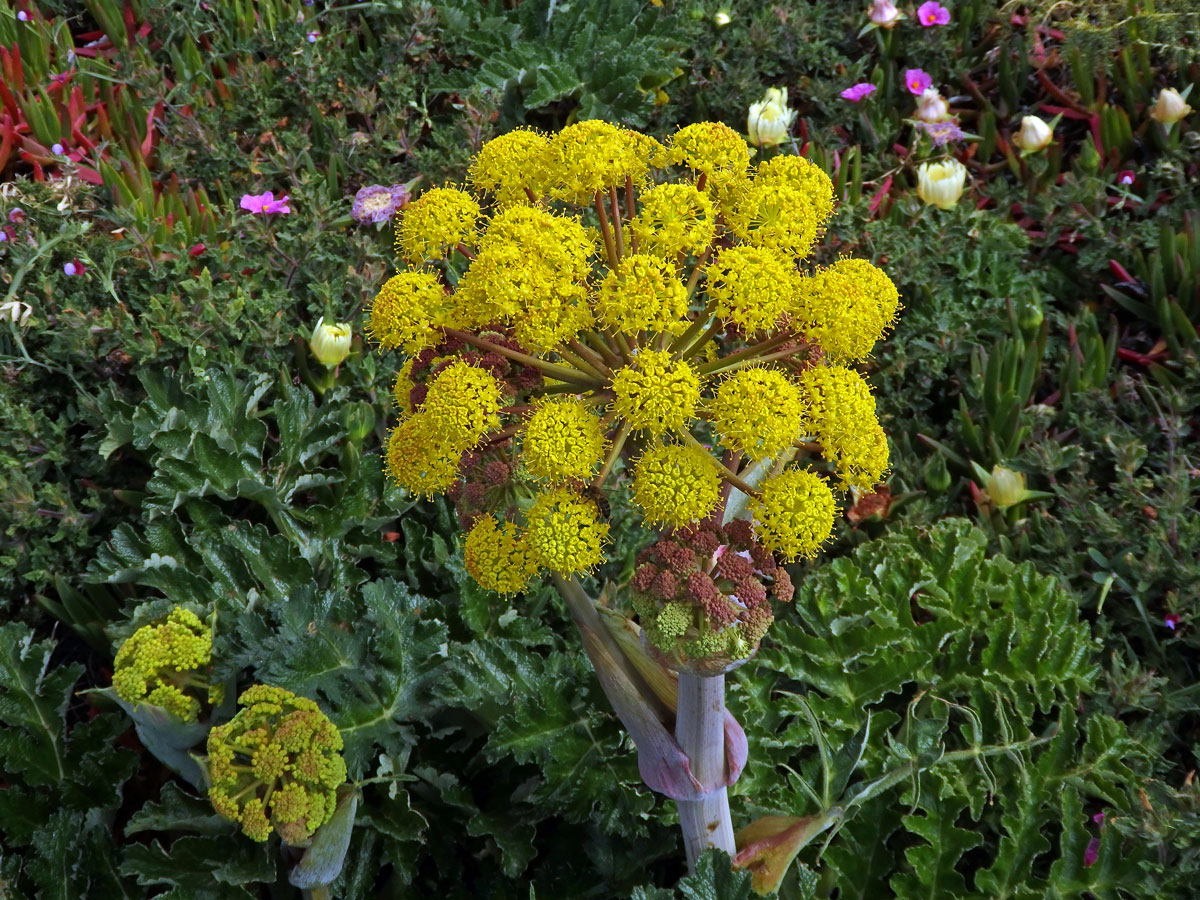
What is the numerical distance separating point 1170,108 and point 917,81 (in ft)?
2.96

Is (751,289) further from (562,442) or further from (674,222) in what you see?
(562,442)

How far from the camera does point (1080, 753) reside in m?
2.69

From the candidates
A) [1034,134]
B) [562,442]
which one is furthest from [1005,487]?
[562,442]

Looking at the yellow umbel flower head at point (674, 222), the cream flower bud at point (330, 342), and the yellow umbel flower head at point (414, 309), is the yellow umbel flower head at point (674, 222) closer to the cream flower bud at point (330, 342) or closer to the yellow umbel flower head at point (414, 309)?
the yellow umbel flower head at point (414, 309)

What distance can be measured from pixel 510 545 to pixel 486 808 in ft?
3.42

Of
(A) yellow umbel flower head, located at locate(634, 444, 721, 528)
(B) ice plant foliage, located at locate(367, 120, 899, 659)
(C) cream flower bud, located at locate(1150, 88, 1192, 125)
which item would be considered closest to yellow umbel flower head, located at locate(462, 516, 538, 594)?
(B) ice plant foliage, located at locate(367, 120, 899, 659)

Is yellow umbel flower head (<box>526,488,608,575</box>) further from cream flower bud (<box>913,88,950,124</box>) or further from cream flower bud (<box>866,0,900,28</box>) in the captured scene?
cream flower bud (<box>866,0,900,28</box>)

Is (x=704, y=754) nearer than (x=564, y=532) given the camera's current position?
No

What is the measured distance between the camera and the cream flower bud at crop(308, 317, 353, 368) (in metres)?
3.24

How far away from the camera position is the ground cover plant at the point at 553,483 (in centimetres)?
233

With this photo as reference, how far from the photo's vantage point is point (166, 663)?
2.38 metres

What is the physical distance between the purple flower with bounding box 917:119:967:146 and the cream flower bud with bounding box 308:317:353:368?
88.2 inches

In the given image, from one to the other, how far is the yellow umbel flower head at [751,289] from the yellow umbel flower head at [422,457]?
49 cm

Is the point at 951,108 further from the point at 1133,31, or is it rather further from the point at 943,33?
the point at 1133,31
